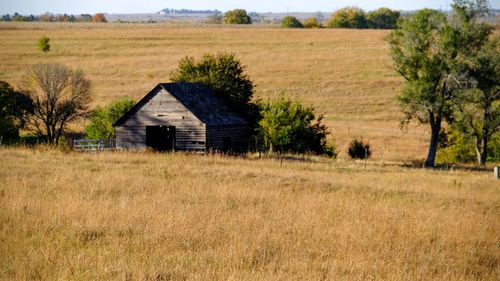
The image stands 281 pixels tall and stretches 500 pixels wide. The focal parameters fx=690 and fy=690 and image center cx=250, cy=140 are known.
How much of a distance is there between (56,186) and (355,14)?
158 meters

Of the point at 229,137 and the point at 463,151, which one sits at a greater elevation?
the point at 229,137

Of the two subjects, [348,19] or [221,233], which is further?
[348,19]

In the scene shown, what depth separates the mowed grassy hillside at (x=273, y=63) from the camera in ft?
226

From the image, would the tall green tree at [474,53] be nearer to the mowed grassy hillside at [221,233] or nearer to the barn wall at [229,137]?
the barn wall at [229,137]

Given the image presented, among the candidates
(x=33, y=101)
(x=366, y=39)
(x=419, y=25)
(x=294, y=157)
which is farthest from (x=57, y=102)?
(x=366, y=39)

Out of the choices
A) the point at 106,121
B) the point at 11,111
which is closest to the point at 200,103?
the point at 106,121

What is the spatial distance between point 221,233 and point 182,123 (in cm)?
2935

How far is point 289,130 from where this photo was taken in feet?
151

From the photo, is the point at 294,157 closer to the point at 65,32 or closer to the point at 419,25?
the point at 419,25

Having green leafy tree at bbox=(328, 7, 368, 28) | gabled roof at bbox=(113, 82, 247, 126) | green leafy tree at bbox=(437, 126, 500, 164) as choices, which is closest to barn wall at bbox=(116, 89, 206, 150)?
gabled roof at bbox=(113, 82, 247, 126)

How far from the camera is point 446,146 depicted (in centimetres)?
5309

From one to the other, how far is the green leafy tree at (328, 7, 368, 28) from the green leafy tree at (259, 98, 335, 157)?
392 feet

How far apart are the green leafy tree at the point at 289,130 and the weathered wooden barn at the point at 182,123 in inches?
110

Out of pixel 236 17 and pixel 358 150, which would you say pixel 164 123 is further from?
pixel 236 17
